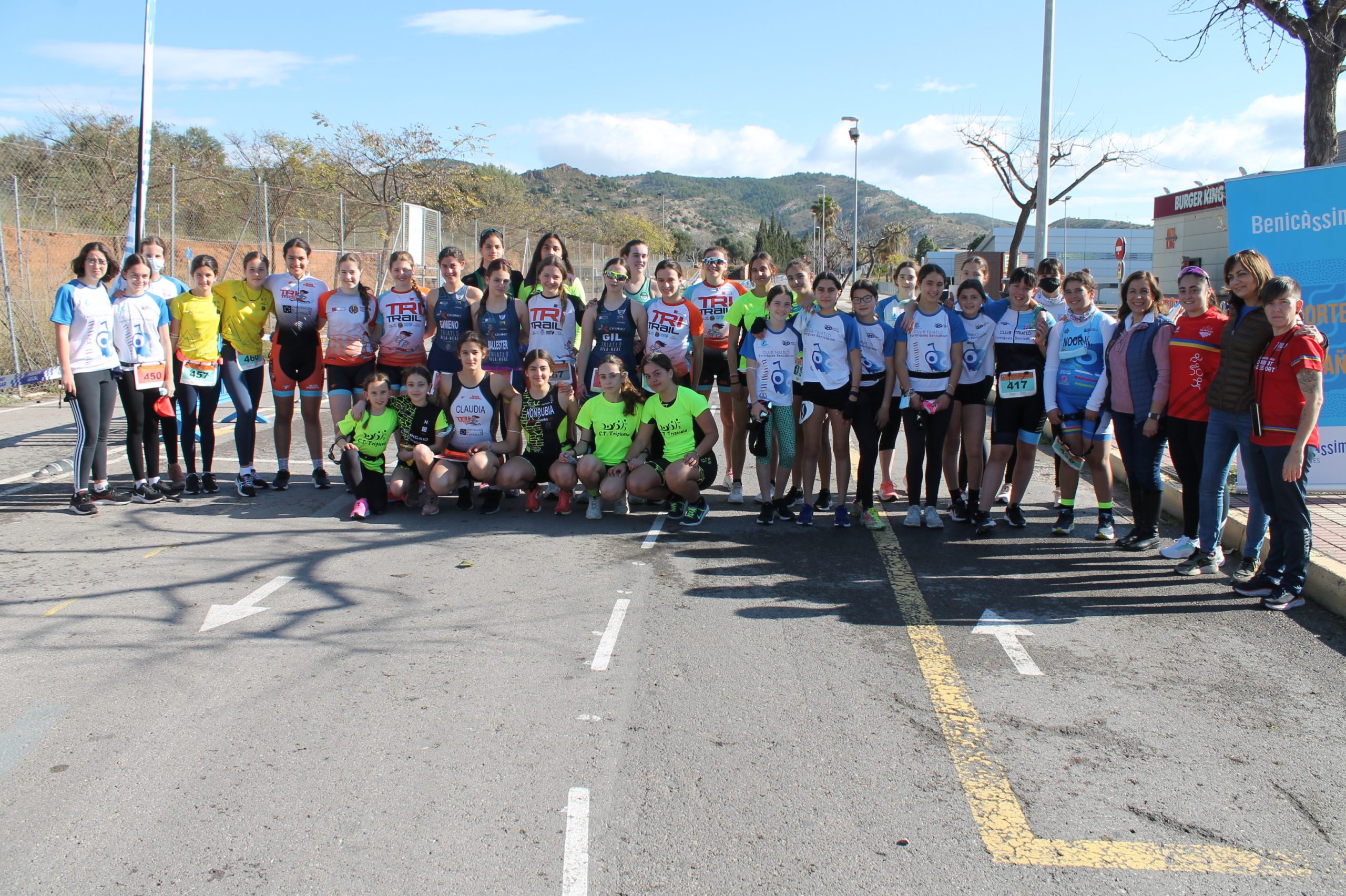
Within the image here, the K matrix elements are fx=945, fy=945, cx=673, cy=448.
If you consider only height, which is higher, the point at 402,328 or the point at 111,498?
the point at 402,328

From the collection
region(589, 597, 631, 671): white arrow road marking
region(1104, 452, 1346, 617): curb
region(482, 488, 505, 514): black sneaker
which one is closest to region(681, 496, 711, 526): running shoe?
region(482, 488, 505, 514): black sneaker

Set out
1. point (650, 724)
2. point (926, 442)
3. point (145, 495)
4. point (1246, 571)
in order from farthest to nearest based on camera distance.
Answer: point (145, 495) < point (926, 442) < point (1246, 571) < point (650, 724)

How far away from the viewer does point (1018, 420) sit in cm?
723

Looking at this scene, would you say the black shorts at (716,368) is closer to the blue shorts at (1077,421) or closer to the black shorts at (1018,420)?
the black shorts at (1018,420)

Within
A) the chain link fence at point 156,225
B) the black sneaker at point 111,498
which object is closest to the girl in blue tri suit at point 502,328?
the black sneaker at point 111,498

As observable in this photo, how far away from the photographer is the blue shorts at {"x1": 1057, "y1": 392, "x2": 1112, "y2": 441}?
6.91m

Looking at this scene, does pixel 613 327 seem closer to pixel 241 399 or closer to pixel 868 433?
pixel 868 433

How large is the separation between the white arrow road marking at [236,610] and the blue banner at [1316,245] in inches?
292

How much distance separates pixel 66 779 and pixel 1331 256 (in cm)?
891

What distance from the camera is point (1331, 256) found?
7512 millimetres

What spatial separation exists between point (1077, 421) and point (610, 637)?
4.08 metres

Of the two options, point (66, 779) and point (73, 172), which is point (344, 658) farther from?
point (73, 172)

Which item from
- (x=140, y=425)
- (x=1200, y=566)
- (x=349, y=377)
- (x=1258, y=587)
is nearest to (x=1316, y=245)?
(x=1200, y=566)

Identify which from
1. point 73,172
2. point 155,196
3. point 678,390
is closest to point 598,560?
point 678,390
